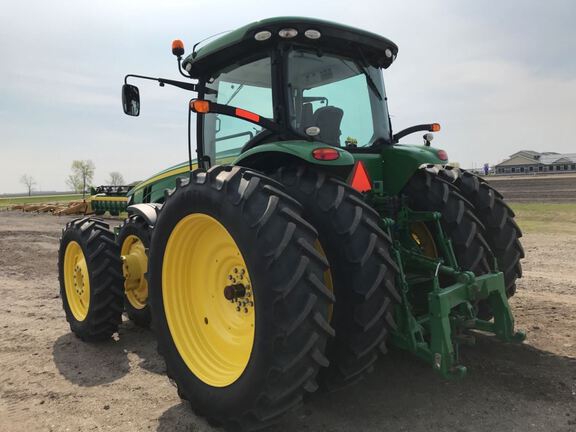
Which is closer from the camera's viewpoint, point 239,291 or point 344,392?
point 239,291

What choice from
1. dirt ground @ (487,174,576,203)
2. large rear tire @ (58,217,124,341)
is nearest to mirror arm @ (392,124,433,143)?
large rear tire @ (58,217,124,341)

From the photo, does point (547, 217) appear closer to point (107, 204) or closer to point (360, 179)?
point (360, 179)

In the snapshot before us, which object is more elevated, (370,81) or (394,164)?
(370,81)

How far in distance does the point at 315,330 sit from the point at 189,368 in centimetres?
107

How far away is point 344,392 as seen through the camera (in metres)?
3.09

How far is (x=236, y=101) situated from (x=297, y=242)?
1.92 m

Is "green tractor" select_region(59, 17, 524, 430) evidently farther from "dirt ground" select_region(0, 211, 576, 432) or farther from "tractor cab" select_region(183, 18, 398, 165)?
"dirt ground" select_region(0, 211, 576, 432)

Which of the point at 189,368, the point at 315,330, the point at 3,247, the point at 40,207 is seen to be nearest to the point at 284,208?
the point at 315,330

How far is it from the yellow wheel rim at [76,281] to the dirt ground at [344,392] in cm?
30

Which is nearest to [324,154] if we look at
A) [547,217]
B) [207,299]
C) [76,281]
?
[207,299]

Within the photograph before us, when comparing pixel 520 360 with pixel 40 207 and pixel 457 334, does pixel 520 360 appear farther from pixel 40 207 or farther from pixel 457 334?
pixel 40 207

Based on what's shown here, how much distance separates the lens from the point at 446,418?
2715 mm

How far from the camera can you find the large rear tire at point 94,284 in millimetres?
4211

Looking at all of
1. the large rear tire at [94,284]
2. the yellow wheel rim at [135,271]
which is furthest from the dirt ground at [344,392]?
the yellow wheel rim at [135,271]
